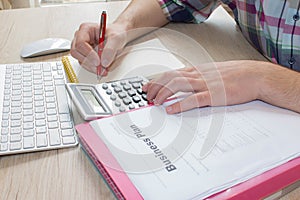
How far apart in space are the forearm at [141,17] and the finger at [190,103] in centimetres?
38

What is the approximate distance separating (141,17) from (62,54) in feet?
0.86

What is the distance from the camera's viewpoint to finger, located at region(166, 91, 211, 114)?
713 millimetres

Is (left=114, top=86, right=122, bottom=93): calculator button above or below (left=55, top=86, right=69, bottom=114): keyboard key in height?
above

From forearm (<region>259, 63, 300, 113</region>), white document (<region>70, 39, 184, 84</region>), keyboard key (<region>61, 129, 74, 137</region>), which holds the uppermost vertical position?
forearm (<region>259, 63, 300, 113</region>)

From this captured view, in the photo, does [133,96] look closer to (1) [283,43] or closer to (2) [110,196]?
(2) [110,196]

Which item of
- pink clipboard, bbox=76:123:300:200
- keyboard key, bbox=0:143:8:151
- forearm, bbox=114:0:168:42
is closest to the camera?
pink clipboard, bbox=76:123:300:200

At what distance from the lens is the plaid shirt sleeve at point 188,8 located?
1.15 m

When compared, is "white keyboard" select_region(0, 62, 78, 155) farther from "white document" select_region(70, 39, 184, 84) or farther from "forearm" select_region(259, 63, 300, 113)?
"forearm" select_region(259, 63, 300, 113)

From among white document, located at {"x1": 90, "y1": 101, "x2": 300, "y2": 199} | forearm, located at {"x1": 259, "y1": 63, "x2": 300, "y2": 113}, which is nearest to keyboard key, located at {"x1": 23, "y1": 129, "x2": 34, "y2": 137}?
white document, located at {"x1": 90, "y1": 101, "x2": 300, "y2": 199}

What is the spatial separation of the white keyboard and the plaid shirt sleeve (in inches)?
15.4

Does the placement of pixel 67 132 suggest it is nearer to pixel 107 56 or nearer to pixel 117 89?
pixel 117 89

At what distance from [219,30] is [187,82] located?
0.43 meters

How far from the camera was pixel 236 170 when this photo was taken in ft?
1.92

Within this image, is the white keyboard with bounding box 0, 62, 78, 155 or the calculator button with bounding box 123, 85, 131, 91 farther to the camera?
the calculator button with bounding box 123, 85, 131, 91
